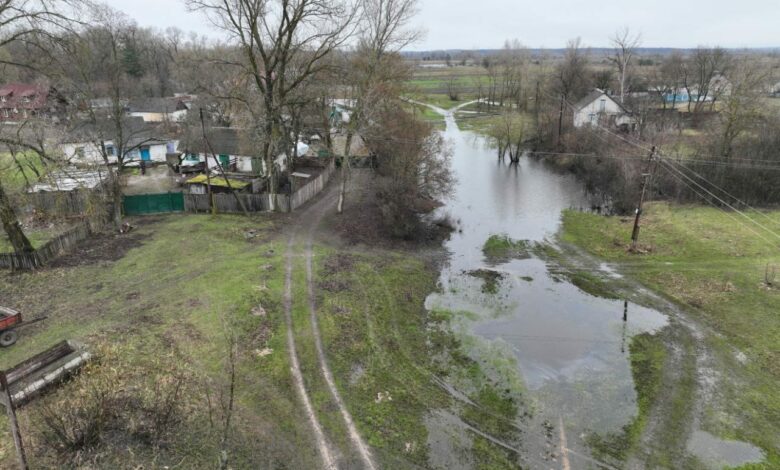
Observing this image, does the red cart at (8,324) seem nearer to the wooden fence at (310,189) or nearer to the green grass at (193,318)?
the green grass at (193,318)

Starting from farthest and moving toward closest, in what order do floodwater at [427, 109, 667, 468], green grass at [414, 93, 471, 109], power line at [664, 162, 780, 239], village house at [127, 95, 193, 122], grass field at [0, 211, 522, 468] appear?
green grass at [414, 93, 471, 109] → village house at [127, 95, 193, 122] → power line at [664, 162, 780, 239] → floodwater at [427, 109, 667, 468] → grass field at [0, 211, 522, 468]

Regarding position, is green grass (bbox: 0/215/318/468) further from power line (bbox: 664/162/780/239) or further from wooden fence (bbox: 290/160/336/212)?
power line (bbox: 664/162/780/239)

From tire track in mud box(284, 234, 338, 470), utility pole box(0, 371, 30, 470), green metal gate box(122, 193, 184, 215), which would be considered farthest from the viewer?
green metal gate box(122, 193, 184, 215)

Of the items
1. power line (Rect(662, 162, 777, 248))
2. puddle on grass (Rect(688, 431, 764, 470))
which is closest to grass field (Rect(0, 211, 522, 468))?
puddle on grass (Rect(688, 431, 764, 470))

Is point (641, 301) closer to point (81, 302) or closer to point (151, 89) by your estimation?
point (81, 302)

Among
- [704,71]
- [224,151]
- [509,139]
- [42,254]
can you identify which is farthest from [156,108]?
[704,71]

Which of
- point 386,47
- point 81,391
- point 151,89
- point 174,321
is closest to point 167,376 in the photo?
point 81,391
